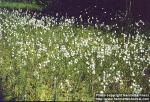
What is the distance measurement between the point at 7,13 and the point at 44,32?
642cm

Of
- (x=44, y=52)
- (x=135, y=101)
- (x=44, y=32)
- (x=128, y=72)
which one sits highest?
(x=44, y=32)

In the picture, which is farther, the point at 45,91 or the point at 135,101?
the point at 45,91

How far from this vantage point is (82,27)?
2025cm

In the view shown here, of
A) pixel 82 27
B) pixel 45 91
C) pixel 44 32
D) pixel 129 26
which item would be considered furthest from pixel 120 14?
pixel 45 91

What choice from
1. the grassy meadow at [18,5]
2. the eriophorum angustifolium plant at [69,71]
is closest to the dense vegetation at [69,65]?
the eriophorum angustifolium plant at [69,71]

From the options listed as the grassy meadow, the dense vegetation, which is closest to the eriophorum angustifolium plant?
the dense vegetation

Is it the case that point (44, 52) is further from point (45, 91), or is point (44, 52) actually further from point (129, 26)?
point (129, 26)

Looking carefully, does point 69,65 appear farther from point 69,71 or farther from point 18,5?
point 18,5

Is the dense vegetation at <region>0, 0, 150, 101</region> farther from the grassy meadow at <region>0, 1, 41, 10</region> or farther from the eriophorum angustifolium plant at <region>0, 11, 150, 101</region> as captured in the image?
the grassy meadow at <region>0, 1, 41, 10</region>

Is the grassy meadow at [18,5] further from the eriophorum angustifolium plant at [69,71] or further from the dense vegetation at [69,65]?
the eriophorum angustifolium plant at [69,71]

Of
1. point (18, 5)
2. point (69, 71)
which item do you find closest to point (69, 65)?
point (69, 71)

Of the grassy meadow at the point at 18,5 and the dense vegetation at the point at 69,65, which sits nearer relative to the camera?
the dense vegetation at the point at 69,65

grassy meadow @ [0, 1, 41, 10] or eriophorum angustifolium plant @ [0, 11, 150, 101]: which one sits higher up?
grassy meadow @ [0, 1, 41, 10]

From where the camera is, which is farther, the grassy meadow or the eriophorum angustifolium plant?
the grassy meadow
